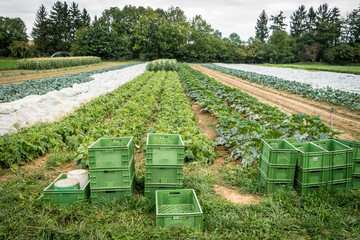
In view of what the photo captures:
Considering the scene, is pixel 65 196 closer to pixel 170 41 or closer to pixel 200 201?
pixel 200 201

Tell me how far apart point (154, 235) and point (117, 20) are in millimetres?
77551

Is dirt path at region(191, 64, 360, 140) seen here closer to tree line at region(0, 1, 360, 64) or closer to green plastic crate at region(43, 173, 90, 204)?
green plastic crate at region(43, 173, 90, 204)

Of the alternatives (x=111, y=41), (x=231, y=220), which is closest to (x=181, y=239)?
(x=231, y=220)

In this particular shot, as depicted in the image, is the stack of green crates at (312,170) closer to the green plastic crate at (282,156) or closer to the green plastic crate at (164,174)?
the green plastic crate at (282,156)

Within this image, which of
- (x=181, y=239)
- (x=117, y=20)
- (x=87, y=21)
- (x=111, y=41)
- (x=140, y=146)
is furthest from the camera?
(x=87, y=21)

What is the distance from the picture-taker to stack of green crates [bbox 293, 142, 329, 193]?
420 centimetres

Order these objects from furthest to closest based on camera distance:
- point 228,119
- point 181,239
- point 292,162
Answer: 1. point 228,119
2. point 292,162
3. point 181,239

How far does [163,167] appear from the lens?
4039mm

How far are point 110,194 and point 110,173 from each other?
A: 0.40m

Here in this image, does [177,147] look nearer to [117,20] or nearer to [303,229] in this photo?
[303,229]

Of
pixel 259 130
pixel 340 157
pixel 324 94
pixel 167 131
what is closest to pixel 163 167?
pixel 167 131

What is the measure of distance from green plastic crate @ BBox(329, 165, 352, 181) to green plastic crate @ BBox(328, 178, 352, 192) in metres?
0.08

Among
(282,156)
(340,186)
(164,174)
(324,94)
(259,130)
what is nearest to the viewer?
(164,174)

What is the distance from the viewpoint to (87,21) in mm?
81812
